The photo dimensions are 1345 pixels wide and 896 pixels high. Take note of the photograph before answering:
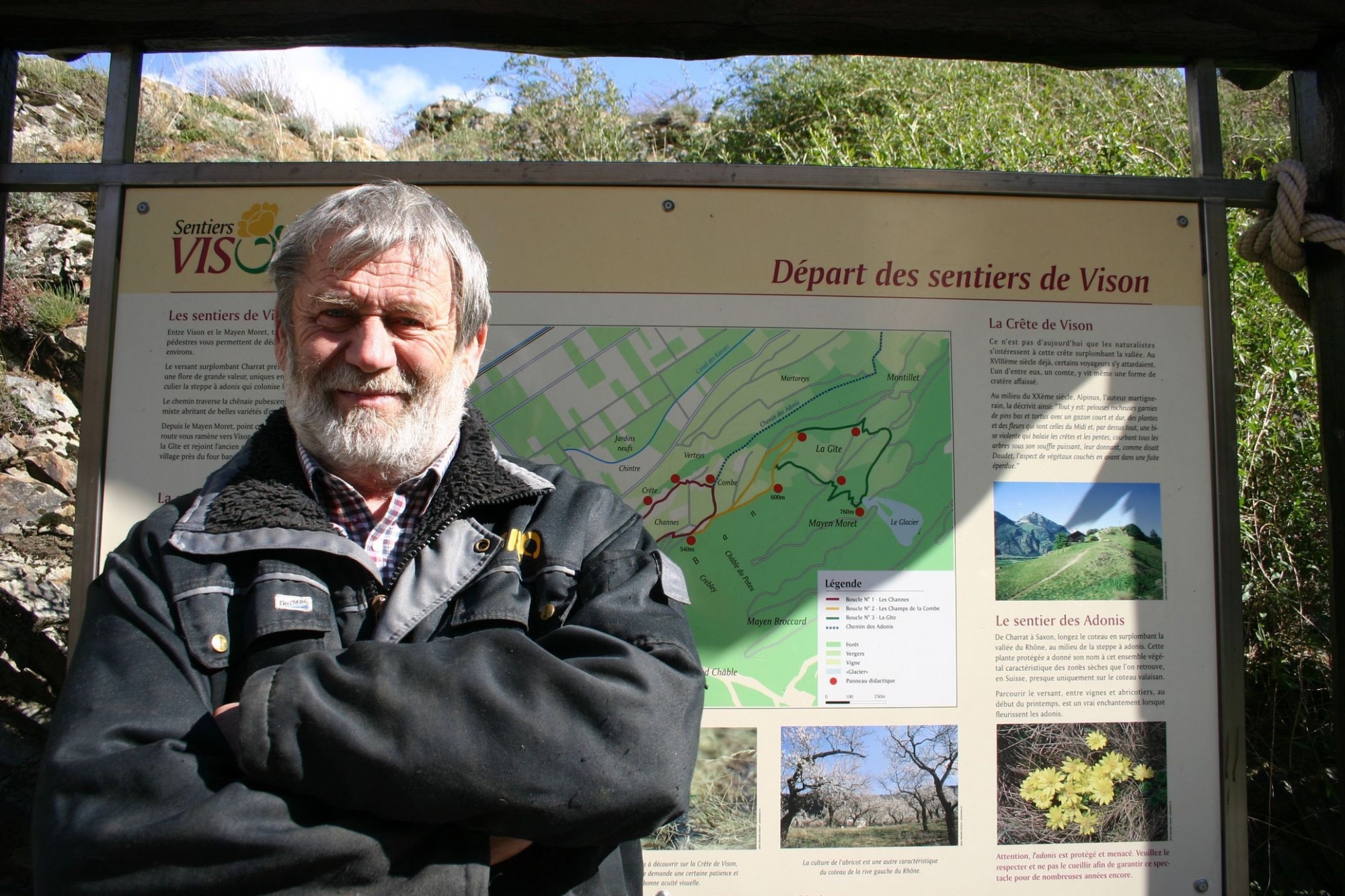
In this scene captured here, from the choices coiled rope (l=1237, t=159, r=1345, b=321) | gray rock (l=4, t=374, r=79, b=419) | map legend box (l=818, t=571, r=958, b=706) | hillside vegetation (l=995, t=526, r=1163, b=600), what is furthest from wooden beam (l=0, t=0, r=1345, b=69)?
gray rock (l=4, t=374, r=79, b=419)

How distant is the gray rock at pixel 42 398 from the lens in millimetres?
5406

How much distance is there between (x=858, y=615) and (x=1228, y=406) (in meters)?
1.18

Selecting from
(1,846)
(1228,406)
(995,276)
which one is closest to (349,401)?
(995,276)

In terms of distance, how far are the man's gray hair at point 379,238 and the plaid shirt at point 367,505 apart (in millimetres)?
285

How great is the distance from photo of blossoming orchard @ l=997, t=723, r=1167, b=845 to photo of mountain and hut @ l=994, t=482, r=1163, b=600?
36 centimetres

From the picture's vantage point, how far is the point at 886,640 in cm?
239

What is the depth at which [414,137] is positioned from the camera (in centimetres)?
1054

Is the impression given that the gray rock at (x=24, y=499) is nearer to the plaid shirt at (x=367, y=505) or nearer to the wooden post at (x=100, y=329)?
the wooden post at (x=100, y=329)

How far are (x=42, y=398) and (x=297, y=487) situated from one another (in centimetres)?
493

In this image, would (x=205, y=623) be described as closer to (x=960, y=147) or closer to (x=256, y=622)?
(x=256, y=622)

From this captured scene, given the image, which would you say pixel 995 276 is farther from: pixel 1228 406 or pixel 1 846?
pixel 1 846

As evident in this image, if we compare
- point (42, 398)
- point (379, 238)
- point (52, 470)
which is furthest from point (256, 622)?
point (42, 398)

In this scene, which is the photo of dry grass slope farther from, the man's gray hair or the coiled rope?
the coiled rope

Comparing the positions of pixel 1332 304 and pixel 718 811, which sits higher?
pixel 1332 304
